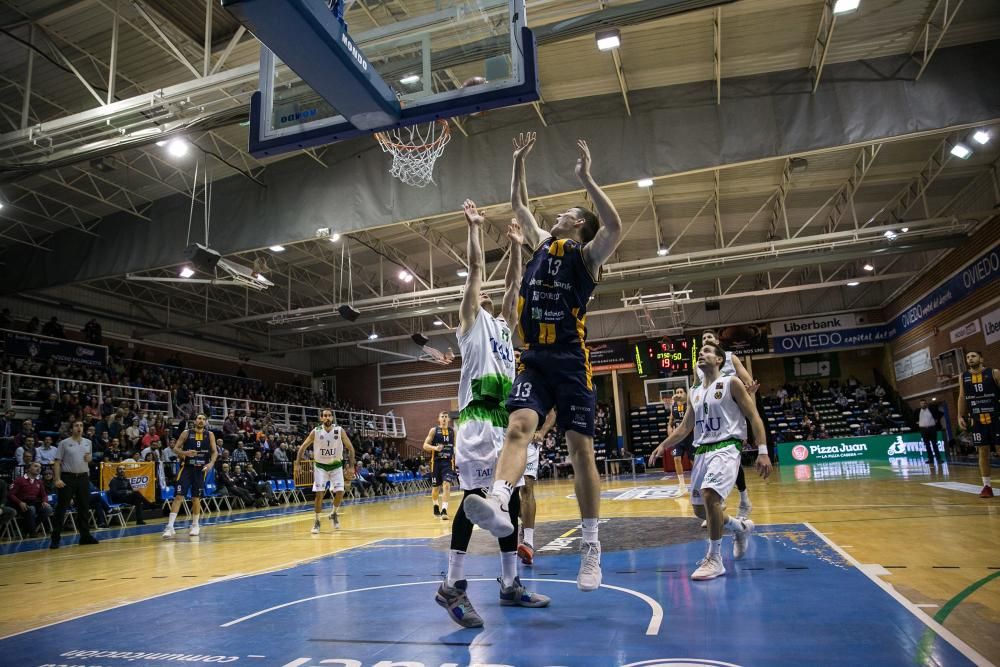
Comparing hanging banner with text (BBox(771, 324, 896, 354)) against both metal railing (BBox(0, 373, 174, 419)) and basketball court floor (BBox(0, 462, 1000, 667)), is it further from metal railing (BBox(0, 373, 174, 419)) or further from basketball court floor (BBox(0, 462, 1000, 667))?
metal railing (BBox(0, 373, 174, 419))

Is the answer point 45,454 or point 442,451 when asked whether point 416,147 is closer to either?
point 442,451

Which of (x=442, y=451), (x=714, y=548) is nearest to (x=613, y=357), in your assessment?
(x=442, y=451)

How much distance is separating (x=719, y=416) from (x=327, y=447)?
24.1ft

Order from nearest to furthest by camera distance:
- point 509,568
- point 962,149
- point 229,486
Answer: point 509,568 → point 962,149 → point 229,486

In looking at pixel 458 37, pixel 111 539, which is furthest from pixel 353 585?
pixel 111 539

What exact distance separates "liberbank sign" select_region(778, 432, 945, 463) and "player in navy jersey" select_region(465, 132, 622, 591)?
2261cm

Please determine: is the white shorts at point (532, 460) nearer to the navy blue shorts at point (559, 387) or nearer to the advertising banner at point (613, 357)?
the navy blue shorts at point (559, 387)

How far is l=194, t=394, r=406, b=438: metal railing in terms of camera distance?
75.3 feet

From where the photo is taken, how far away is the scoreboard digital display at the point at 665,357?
84.6 ft

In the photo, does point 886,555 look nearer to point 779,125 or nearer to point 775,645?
point 775,645

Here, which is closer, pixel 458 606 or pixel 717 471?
pixel 458 606

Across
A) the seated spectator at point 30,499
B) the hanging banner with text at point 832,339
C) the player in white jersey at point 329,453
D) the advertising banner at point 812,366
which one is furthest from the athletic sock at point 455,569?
the advertising banner at point 812,366

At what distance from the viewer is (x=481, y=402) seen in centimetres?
425

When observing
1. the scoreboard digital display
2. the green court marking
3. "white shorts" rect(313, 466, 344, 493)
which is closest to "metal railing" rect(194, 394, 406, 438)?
"white shorts" rect(313, 466, 344, 493)
